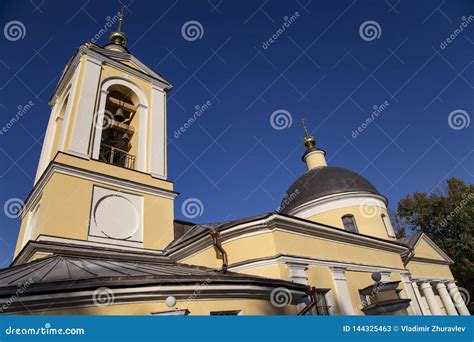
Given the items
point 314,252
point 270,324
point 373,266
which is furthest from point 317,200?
point 270,324

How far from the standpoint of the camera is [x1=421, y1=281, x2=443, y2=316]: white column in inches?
614

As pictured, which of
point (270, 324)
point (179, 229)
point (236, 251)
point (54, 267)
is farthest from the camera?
point (179, 229)

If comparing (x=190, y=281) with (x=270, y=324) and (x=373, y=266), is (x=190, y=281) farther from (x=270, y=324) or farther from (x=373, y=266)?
(x=373, y=266)

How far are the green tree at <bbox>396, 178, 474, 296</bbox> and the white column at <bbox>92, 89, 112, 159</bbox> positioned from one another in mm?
25146

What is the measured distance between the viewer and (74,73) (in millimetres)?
11773

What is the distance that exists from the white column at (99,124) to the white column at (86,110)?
0.75ft

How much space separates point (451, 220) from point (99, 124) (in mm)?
26598

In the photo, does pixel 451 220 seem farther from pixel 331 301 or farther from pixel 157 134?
pixel 157 134

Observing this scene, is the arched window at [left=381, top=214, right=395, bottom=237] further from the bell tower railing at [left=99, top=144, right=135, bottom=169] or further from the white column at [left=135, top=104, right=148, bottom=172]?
the bell tower railing at [left=99, top=144, right=135, bottom=169]

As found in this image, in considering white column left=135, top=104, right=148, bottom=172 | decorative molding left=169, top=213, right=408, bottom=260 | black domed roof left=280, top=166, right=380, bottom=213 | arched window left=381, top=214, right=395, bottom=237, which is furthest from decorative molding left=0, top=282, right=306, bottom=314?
arched window left=381, top=214, right=395, bottom=237

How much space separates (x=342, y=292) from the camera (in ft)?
31.0

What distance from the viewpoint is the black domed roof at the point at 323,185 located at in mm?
15766

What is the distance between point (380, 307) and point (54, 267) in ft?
20.7

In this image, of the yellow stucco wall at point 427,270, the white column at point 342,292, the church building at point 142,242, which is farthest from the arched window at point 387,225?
the white column at point 342,292
